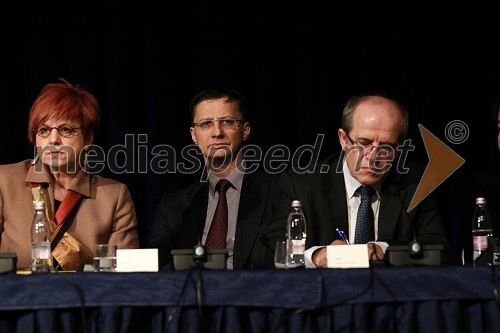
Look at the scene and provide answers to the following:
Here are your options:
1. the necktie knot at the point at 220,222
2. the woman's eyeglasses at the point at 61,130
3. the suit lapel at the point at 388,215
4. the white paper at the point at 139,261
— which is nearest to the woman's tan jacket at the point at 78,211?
the woman's eyeglasses at the point at 61,130

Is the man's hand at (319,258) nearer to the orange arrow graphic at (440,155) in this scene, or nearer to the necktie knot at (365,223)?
the necktie knot at (365,223)

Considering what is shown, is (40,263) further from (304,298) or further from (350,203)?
(350,203)

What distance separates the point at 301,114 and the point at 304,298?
177cm

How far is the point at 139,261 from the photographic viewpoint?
1.95m

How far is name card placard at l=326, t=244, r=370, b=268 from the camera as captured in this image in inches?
75.7

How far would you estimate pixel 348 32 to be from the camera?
3.54 m

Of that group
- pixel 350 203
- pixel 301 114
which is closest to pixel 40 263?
pixel 350 203

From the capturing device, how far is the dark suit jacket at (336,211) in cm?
253

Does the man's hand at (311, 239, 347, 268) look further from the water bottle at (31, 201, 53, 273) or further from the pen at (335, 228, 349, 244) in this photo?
the water bottle at (31, 201, 53, 273)

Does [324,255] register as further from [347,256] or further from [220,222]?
[220,222]

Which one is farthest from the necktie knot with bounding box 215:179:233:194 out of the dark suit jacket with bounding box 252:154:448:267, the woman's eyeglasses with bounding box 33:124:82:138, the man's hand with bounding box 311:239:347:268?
the man's hand with bounding box 311:239:347:268

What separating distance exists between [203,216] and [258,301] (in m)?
1.22

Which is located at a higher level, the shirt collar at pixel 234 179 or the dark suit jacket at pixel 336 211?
the shirt collar at pixel 234 179

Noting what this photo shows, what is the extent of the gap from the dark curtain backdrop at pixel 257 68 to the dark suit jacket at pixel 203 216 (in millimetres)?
418
